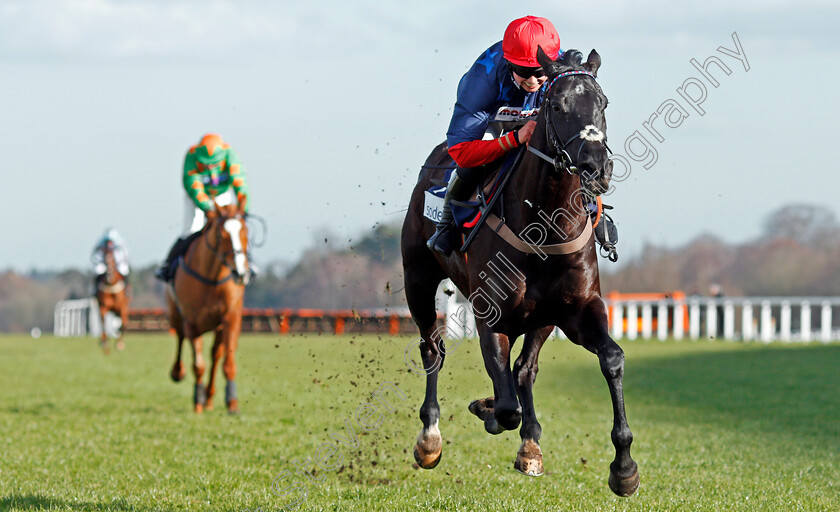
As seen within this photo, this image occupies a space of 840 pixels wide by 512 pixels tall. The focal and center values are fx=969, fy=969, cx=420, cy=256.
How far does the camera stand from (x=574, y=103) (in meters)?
4.18

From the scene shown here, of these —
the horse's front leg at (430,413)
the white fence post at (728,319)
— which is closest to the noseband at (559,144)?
the horse's front leg at (430,413)

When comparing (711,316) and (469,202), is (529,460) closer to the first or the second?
(469,202)

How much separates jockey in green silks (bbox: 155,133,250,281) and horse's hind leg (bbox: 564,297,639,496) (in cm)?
702

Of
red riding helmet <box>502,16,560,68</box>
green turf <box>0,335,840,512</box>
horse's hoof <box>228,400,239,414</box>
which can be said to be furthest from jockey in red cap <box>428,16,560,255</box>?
horse's hoof <box>228,400,239,414</box>

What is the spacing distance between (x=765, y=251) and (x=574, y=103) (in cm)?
4987

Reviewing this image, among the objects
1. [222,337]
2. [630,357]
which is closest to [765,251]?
[630,357]

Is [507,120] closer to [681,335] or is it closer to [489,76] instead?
[489,76]

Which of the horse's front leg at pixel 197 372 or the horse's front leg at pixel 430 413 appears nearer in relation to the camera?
the horse's front leg at pixel 430 413

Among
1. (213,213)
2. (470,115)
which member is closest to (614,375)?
(470,115)

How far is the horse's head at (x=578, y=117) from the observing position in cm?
395

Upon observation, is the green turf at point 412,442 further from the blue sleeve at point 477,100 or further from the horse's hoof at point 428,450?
the blue sleeve at point 477,100

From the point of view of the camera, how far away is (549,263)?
468 centimetres

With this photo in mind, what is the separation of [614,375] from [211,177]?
7.92 m

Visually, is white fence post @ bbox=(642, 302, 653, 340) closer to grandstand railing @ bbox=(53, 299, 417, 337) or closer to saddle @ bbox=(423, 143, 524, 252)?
grandstand railing @ bbox=(53, 299, 417, 337)
